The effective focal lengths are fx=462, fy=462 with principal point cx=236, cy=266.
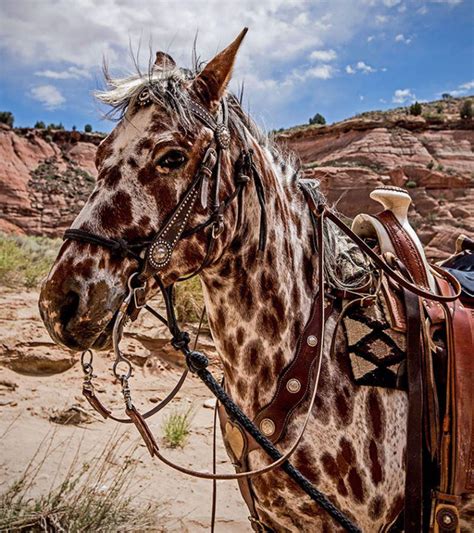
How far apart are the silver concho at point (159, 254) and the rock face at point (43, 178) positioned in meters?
36.9

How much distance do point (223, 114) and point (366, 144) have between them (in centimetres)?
3396

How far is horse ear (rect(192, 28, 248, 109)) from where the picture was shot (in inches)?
67.3

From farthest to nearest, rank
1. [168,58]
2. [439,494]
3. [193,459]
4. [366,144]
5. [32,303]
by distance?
[366,144] → [32,303] → [193,459] → [168,58] → [439,494]

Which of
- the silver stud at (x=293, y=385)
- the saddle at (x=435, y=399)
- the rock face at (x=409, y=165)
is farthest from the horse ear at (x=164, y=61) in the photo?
the rock face at (x=409, y=165)

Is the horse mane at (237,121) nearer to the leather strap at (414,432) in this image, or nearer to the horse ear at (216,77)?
the horse ear at (216,77)

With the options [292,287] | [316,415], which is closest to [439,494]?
[316,415]

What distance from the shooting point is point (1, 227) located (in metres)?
34.5

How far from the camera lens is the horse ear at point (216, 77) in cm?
171

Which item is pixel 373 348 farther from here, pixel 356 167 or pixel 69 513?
pixel 356 167

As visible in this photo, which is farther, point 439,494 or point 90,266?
point 439,494

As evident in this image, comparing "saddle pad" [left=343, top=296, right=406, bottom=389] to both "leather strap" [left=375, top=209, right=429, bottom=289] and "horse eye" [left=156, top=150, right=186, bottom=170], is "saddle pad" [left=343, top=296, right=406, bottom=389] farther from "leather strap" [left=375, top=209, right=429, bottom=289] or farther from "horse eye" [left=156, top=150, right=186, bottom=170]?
"horse eye" [left=156, top=150, right=186, bottom=170]

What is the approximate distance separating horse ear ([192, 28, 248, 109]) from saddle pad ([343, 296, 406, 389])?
1.01 m

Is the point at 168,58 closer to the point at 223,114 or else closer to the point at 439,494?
the point at 223,114

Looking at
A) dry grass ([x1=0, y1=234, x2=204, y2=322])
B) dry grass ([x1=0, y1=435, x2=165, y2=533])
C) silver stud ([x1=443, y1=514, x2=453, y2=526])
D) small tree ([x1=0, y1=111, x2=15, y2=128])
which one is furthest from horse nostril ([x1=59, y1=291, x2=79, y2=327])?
small tree ([x1=0, y1=111, x2=15, y2=128])
